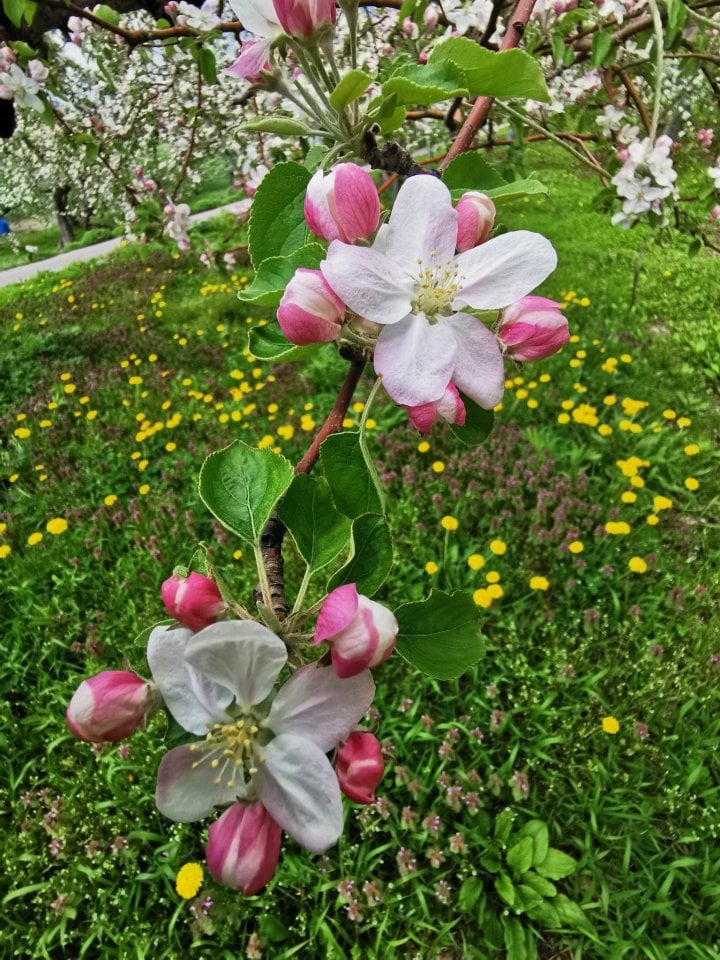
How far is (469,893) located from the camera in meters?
1.58

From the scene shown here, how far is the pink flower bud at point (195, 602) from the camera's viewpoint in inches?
17.5

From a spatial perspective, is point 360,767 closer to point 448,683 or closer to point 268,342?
point 268,342

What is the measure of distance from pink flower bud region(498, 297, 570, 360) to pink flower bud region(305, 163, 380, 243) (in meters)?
0.13

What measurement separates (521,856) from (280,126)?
1724mm

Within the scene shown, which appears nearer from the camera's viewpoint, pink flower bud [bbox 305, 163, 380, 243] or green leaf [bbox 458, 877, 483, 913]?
pink flower bud [bbox 305, 163, 380, 243]

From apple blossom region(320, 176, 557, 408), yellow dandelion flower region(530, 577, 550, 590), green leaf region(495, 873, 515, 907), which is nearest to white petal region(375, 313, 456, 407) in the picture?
apple blossom region(320, 176, 557, 408)

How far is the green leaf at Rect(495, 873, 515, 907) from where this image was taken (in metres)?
1.55

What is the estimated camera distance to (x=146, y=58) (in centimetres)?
182

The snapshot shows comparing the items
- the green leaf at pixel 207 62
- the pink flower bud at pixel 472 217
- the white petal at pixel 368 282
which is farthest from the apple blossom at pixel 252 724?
the green leaf at pixel 207 62

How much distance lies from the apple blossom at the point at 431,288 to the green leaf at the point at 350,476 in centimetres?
8

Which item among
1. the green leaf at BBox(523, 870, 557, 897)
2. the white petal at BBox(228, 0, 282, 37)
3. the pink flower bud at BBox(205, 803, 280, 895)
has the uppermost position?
the white petal at BBox(228, 0, 282, 37)

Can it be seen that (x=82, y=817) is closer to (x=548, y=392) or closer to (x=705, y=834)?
(x=705, y=834)

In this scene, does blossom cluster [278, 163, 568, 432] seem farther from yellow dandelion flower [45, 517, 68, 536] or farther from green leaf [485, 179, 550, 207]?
yellow dandelion flower [45, 517, 68, 536]

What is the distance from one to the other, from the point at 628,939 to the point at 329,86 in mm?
1873
